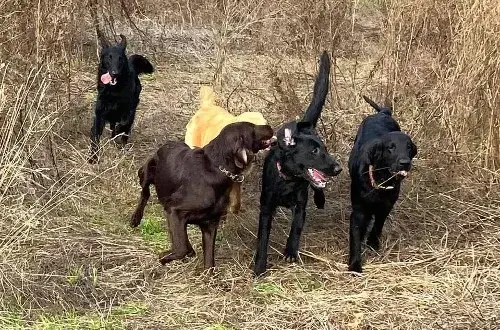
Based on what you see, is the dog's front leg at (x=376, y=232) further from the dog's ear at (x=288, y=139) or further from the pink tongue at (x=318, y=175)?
the dog's ear at (x=288, y=139)

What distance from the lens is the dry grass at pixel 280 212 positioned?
4.36 m

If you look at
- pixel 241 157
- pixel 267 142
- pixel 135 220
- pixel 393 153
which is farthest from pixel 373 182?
pixel 135 220

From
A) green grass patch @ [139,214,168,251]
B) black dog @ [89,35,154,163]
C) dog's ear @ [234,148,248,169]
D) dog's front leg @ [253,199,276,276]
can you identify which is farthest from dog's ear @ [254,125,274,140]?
black dog @ [89,35,154,163]

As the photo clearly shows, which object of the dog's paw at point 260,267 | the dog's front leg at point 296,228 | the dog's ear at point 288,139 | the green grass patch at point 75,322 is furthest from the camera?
the dog's front leg at point 296,228

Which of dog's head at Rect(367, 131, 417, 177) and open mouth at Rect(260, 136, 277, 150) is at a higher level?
open mouth at Rect(260, 136, 277, 150)

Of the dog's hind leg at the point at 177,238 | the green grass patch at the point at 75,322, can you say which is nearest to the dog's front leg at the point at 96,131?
the dog's hind leg at the point at 177,238

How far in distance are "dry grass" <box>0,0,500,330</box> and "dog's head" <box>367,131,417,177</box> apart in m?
0.73

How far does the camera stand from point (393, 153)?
15.5 feet

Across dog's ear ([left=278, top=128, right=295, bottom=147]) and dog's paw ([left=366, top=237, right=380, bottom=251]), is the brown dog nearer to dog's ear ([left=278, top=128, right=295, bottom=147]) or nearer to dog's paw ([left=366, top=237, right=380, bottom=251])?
dog's ear ([left=278, top=128, right=295, bottom=147])

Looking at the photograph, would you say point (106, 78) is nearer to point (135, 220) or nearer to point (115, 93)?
point (115, 93)

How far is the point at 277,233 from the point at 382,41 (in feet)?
10.2

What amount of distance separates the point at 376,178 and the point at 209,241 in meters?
1.15

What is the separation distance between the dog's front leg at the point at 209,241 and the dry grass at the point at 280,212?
0.11 meters

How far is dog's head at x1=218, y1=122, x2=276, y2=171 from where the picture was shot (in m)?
4.56
